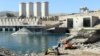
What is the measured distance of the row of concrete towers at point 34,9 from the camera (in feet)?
524

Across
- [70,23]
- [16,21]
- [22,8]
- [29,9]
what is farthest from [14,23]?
[70,23]

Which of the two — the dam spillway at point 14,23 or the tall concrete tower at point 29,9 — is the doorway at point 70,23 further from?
the tall concrete tower at point 29,9

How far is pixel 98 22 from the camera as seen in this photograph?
95188 mm

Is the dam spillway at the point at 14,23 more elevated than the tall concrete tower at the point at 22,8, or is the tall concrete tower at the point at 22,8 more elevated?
the tall concrete tower at the point at 22,8

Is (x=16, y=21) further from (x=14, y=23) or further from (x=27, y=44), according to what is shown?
(x=27, y=44)

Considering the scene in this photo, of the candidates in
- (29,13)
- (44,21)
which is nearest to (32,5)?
(29,13)

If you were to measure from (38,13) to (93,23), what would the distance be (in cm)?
6911

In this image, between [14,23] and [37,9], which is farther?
[37,9]

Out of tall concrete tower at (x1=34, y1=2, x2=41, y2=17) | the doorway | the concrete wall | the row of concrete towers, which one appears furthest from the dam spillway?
tall concrete tower at (x1=34, y1=2, x2=41, y2=17)

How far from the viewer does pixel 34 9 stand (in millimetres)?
164125

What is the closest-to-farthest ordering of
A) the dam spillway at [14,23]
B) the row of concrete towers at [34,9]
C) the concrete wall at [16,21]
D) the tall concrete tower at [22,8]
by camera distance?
1. the dam spillway at [14,23]
2. the concrete wall at [16,21]
3. the row of concrete towers at [34,9]
4. the tall concrete tower at [22,8]

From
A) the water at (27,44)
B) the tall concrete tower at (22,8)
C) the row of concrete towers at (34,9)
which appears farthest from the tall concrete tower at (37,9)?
the water at (27,44)

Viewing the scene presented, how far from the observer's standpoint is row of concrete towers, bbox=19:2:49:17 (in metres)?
160

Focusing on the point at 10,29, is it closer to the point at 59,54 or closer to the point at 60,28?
the point at 60,28
